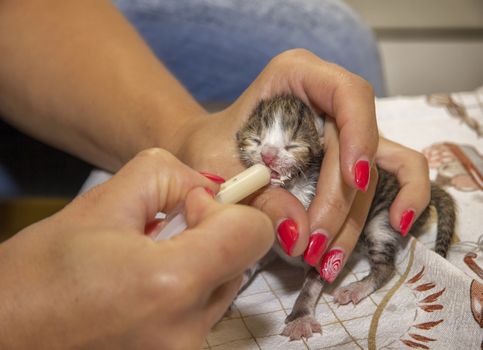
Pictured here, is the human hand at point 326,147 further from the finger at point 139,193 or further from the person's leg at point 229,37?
the person's leg at point 229,37

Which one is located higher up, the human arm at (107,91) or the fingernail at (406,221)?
the human arm at (107,91)

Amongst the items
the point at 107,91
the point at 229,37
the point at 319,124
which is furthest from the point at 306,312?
the point at 229,37

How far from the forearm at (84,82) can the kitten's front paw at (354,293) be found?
455mm

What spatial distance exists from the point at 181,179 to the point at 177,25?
1.09 meters

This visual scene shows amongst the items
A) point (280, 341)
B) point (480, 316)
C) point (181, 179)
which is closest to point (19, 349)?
point (181, 179)

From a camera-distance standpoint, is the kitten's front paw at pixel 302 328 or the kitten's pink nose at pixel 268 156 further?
the kitten's pink nose at pixel 268 156

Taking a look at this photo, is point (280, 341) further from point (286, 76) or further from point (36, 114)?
point (36, 114)

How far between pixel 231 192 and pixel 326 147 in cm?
31

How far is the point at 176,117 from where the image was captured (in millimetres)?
1111

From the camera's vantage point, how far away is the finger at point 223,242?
0.48 m

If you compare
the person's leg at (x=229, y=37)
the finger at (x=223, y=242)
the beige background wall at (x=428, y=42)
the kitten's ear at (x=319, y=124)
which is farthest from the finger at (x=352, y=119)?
the beige background wall at (x=428, y=42)

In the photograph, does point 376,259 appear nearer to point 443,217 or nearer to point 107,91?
point 443,217

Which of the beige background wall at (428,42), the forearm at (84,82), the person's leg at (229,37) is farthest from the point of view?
the beige background wall at (428,42)

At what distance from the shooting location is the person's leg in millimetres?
1601
